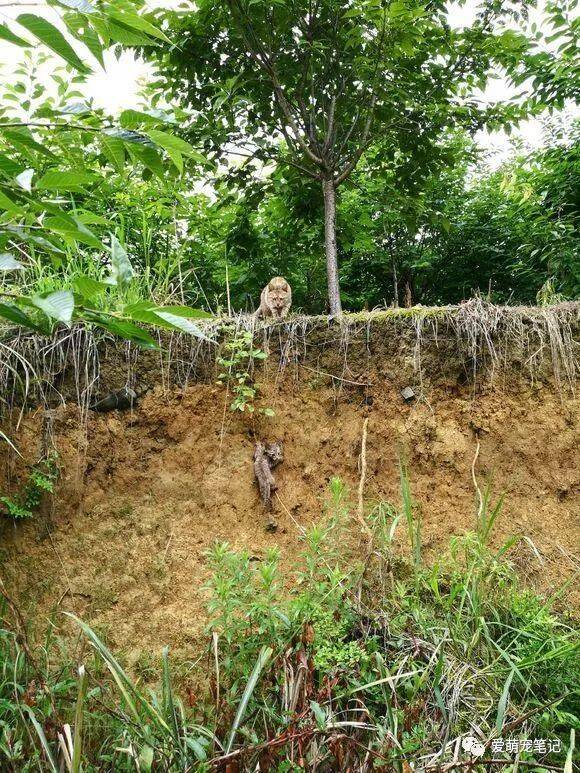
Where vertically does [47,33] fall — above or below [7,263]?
above

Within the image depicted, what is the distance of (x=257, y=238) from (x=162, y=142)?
4031 millimetres

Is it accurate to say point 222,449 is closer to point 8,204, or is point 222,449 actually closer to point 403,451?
point 403,451

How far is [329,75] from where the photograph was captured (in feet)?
14.6

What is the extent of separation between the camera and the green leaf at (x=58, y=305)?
0.90 metres

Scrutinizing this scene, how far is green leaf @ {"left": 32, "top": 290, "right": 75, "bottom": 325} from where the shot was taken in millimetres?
902

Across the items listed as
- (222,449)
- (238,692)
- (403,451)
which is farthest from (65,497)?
(403,451)

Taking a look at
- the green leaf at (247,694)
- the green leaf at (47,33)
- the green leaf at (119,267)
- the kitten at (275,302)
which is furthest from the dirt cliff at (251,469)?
the green leaf at (47,33)

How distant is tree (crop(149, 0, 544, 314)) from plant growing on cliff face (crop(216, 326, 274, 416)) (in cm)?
92

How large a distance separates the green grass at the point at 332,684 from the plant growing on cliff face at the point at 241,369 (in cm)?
101

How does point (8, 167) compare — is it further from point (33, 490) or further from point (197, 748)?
point (33, 490)

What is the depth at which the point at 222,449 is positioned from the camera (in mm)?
3623

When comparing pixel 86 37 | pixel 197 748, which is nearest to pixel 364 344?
pixel 197 748

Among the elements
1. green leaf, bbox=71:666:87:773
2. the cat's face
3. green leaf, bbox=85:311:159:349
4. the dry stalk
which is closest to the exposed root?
the dry stalk

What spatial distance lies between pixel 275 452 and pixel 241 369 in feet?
1.94
